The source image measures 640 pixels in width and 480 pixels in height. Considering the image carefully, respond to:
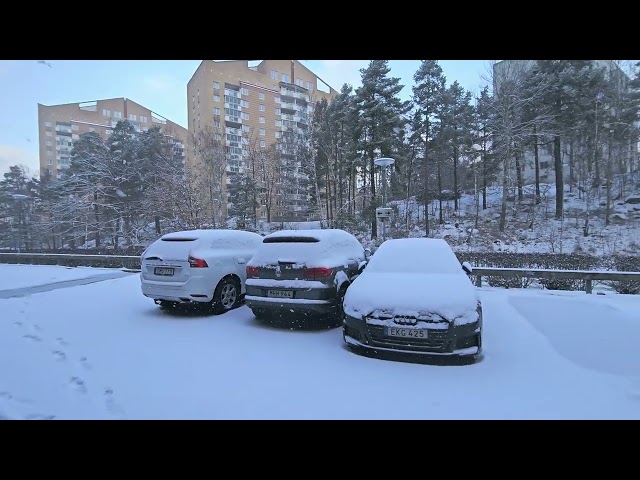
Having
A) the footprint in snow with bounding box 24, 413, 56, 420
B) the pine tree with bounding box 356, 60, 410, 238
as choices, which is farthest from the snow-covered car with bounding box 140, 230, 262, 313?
the pine tree with bounding box 356, 60, 410, 238

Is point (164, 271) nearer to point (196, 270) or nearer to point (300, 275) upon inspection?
point (196, 270)

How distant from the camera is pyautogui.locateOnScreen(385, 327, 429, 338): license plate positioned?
3799mm

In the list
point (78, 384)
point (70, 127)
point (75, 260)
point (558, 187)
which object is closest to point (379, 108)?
point (558, 187)

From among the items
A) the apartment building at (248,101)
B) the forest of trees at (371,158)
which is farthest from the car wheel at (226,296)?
the apartment building at (248,101)

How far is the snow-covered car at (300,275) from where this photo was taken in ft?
16.9

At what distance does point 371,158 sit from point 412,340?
22072 millimetres

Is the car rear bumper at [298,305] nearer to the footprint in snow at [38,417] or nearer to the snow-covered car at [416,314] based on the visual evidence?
the snow-covered car at [416,314]

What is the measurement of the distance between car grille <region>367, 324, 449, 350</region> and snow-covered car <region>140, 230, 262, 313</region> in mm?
3386

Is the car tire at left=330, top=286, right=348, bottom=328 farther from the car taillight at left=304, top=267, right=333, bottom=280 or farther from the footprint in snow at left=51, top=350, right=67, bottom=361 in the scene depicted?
the footprint in snow at left=51, top=350, right=67, bottom=361

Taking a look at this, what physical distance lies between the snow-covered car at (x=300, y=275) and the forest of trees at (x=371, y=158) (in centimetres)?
1715

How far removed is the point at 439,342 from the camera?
12.4 feet
